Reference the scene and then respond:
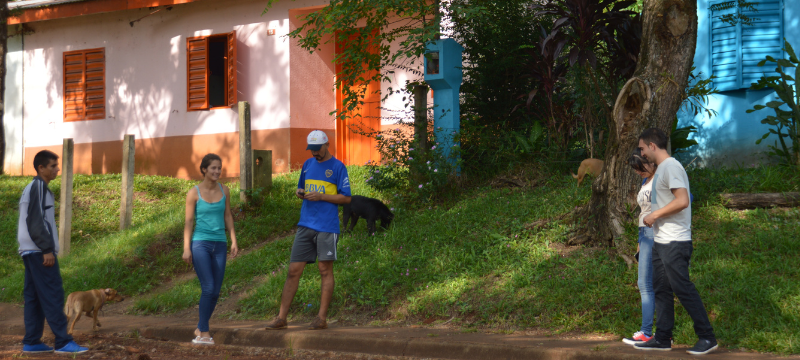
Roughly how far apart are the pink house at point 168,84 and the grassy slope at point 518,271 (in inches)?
159

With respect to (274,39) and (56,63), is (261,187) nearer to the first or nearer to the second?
(274,39)

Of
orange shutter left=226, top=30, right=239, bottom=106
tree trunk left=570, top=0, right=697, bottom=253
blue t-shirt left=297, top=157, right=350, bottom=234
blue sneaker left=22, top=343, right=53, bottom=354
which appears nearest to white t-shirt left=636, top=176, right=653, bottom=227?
tree trunk left=570, top=0, right=697, bottom=253

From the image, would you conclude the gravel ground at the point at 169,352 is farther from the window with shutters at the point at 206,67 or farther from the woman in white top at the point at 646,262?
the window with shutters at the point at 206,67

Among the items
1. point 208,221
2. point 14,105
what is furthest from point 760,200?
point 14,105

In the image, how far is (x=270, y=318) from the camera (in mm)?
6484

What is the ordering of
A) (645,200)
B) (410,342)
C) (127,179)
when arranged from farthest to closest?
(127,179) < (410,342) < (645,200)

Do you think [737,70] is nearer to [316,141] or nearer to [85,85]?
[316,141]

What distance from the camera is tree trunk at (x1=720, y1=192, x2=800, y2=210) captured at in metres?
6.61

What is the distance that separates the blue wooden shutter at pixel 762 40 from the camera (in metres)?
8.84

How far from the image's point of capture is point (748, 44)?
896 cm

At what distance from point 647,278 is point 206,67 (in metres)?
10.6

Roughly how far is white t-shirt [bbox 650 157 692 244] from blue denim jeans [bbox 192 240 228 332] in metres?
3.52

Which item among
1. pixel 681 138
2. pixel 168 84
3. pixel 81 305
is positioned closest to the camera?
pixel 81 305

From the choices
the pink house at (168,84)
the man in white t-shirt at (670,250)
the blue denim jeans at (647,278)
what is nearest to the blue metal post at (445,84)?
the pink house at (168,84)
